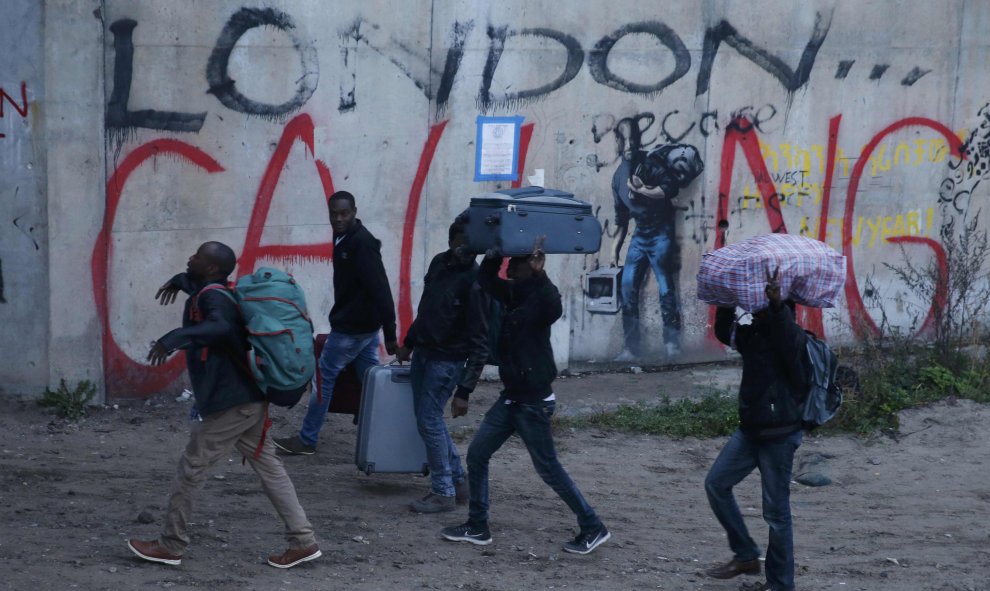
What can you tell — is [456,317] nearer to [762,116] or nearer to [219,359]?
[219,359]

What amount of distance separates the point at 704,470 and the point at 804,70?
4.19 meters

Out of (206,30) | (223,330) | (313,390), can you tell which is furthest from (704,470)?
(206,30)

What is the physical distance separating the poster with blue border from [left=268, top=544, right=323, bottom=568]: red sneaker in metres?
4.34

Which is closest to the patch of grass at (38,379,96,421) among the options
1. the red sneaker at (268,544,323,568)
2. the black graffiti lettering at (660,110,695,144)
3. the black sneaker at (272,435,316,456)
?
the black sneaker at (272,435,316,456)

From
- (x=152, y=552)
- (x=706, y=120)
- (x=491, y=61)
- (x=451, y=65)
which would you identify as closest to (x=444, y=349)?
(x=152, y=552)

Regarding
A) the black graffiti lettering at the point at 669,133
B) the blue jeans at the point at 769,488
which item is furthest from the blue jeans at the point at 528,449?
the black graffiti lettering at the point at 669,133

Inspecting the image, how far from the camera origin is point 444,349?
20.8ft

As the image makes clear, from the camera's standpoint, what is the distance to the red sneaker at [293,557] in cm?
554

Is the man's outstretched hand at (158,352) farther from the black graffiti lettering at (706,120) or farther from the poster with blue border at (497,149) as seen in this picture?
the black graffiti lettering at (706,120)

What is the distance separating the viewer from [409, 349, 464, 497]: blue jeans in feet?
20.9

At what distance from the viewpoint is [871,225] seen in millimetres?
10805

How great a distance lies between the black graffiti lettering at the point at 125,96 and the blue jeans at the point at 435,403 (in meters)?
3.02

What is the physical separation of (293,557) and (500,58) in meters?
4.95

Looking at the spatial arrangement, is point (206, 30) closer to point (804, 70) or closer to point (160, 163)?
point (160, 163)
